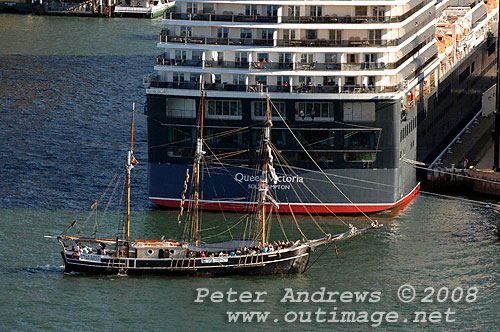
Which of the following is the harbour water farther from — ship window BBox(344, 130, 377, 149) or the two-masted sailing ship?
ship window BBox(344, 130, 377, 149)

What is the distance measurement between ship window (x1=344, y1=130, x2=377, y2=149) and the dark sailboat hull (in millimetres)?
13987

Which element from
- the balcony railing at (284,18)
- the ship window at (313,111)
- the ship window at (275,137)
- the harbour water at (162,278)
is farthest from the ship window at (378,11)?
the harbour water at (162,278)

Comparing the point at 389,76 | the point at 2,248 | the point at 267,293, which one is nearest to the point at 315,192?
the point at 389,76

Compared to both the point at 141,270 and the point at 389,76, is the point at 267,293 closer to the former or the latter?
the point at 141,270

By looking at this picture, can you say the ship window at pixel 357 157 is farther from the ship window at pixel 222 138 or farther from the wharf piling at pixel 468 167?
the wharf piling at pixel 468 167

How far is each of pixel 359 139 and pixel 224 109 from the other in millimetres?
9924

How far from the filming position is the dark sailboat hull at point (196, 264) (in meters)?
90.5

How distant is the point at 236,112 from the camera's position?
A: 103 metres

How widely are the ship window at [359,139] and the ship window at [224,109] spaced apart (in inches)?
311

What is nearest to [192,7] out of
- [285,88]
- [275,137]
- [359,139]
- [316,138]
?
[285,88]

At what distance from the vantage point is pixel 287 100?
336 ft

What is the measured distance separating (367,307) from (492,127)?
166 ft

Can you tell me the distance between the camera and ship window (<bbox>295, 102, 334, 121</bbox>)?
10250cm

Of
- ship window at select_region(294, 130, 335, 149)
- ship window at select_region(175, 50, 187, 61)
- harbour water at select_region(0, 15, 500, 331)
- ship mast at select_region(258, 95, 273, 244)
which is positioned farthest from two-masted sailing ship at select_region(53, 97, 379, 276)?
ship window at select_region(175, 50, 187, 61)
